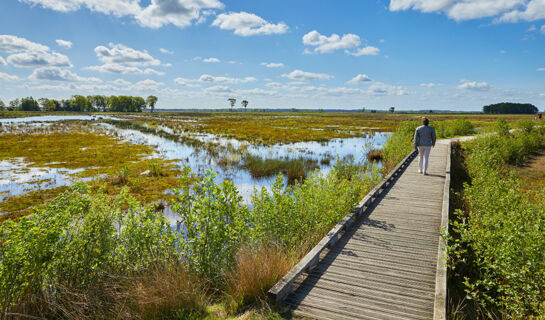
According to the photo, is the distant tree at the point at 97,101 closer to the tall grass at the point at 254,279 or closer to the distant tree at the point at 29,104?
the distant tree at the point at 29,104

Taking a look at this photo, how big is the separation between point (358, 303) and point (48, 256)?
16.9ft

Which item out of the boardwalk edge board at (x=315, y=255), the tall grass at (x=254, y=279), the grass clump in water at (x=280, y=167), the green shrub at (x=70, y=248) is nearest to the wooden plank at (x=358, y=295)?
the boardwalk edge board at (x=315, y=255)

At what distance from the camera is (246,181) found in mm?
17031

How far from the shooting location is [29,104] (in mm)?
141125

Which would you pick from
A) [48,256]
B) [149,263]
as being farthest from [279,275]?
[48,256]

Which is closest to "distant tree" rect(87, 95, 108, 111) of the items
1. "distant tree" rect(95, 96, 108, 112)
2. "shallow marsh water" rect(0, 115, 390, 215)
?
"distant tree" rect(95, 96, 108, 112)

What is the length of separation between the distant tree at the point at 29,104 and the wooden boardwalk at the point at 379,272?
184 metres

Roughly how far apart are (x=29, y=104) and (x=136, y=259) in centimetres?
18278

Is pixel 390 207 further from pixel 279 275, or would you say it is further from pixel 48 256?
pixel 48 256

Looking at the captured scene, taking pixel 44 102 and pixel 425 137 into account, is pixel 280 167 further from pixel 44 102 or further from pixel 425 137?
pixel 44 102

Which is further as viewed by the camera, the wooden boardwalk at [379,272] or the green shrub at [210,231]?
the green shrub at [210,231]

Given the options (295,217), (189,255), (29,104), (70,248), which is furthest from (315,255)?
(29,104)

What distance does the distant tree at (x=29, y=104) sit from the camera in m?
140

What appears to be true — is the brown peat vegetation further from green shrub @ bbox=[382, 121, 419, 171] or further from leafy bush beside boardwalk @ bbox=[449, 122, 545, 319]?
green shrub @ bbox=[382, 121, 419, 171]
